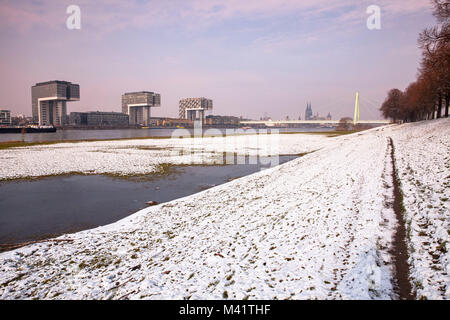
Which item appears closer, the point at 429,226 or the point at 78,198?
the point at 429,226

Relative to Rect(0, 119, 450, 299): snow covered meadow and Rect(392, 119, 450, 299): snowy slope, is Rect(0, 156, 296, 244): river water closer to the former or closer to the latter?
Rect(0, 119, 450, 299): snow covered meadow

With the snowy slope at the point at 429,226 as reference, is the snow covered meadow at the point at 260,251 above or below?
below

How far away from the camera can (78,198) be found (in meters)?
15.2

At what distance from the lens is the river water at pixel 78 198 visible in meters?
10.8

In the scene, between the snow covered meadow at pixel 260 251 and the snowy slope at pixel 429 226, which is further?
the snow covered meadow at pixel 260 251

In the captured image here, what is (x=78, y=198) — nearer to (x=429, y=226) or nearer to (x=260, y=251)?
(x=260, y=251)

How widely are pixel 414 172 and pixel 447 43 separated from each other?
66.4ft

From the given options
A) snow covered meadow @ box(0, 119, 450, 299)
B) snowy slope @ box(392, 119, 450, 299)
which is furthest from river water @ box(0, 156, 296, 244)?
snowy slope @ box(392, 119, 450, 299)

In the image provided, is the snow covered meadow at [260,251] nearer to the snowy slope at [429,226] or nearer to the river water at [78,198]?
the snowy slope at [429,226]

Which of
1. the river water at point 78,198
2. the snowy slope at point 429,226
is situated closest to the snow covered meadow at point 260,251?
the snowy slope at point 429,226

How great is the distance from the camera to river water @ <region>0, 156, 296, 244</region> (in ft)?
35.5

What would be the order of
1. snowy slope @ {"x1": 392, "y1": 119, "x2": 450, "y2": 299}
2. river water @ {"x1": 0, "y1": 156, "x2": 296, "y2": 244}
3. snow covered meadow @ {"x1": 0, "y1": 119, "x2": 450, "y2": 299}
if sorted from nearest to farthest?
snowy slope @ {"x1": 392, "y1": 119, "x2": 450, "y2": 299} → snow covered meadow @ {"x1": 0, "y1": 119, "x2": 450, "y2": 299} → river water @ {"x1": 0, "y1": 156, "x2": 296, "y2": 244}

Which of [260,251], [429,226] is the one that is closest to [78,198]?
[260,251]
